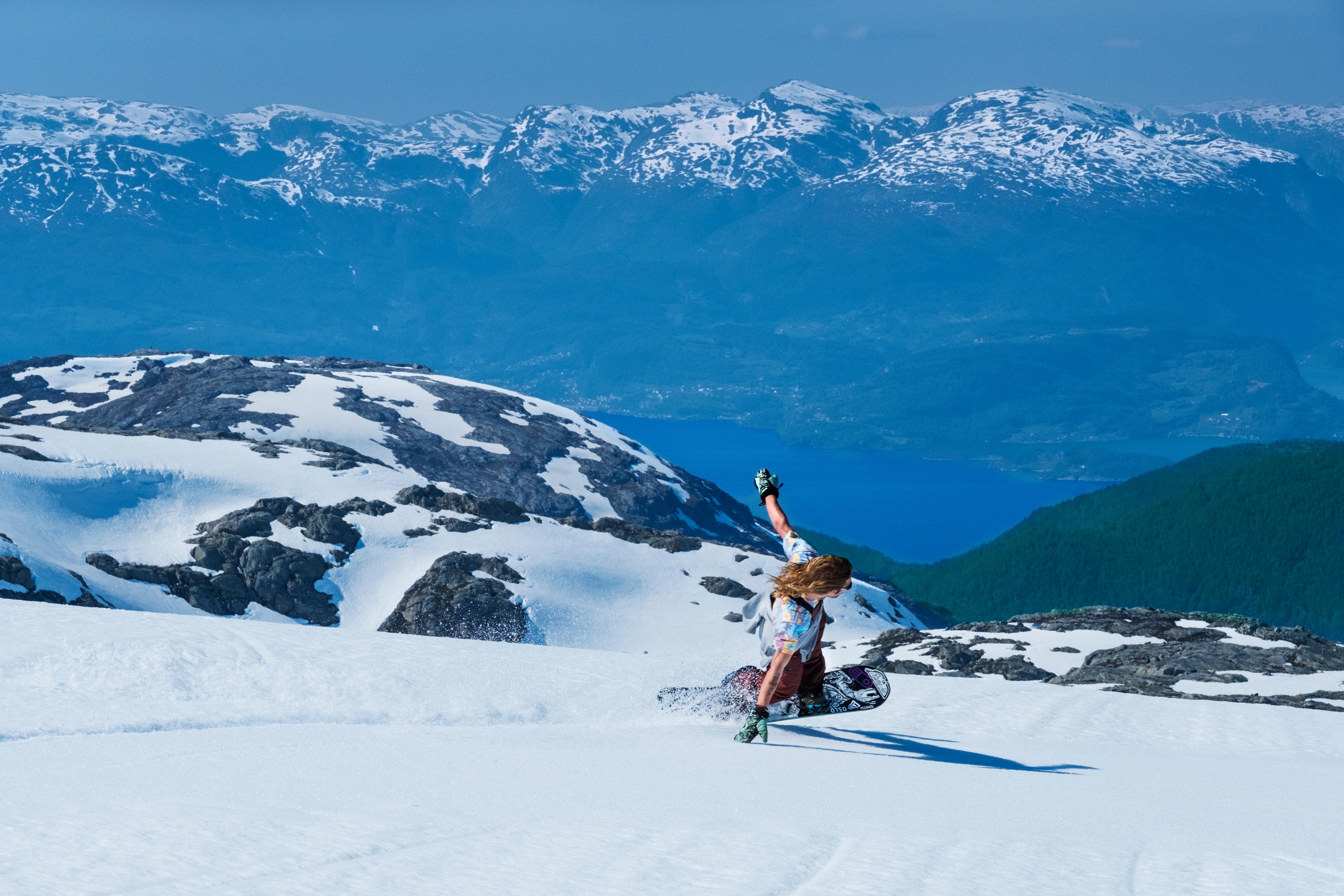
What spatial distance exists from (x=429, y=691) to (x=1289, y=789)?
908 cm

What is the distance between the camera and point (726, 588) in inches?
2744

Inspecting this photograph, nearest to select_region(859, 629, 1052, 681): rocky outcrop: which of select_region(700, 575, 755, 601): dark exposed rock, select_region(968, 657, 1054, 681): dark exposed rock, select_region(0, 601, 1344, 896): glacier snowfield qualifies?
select_region(968, 657, 1054, 681): dark exposed rock

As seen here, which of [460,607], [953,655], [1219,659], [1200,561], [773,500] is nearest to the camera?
[773,500]

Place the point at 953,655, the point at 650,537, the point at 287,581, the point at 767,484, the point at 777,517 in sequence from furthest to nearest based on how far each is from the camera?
the point at 650,537 < the point at 287,581 < the point at 953,655 < the point at 767,484 < the point at 777,517

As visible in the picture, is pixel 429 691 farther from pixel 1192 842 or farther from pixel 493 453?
pixel 493 453

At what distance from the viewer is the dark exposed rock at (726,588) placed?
69.2 metres

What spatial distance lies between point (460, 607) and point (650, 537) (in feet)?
59.1

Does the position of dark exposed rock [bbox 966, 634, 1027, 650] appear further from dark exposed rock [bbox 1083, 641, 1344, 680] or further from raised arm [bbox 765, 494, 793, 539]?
raised arm [bbox 765, 494, 793, 539]

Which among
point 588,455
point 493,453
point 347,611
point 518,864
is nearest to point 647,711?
point 518,864

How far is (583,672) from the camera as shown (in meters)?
15.0

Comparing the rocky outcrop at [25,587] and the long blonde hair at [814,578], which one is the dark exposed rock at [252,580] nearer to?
the rocky outcrop at [25,587]

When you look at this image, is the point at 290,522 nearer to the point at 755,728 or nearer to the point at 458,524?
the point at 458,524

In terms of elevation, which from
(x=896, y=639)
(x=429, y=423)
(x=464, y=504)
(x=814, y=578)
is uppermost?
(x=429, y=423)

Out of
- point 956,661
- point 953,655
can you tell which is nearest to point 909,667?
point 956,661
